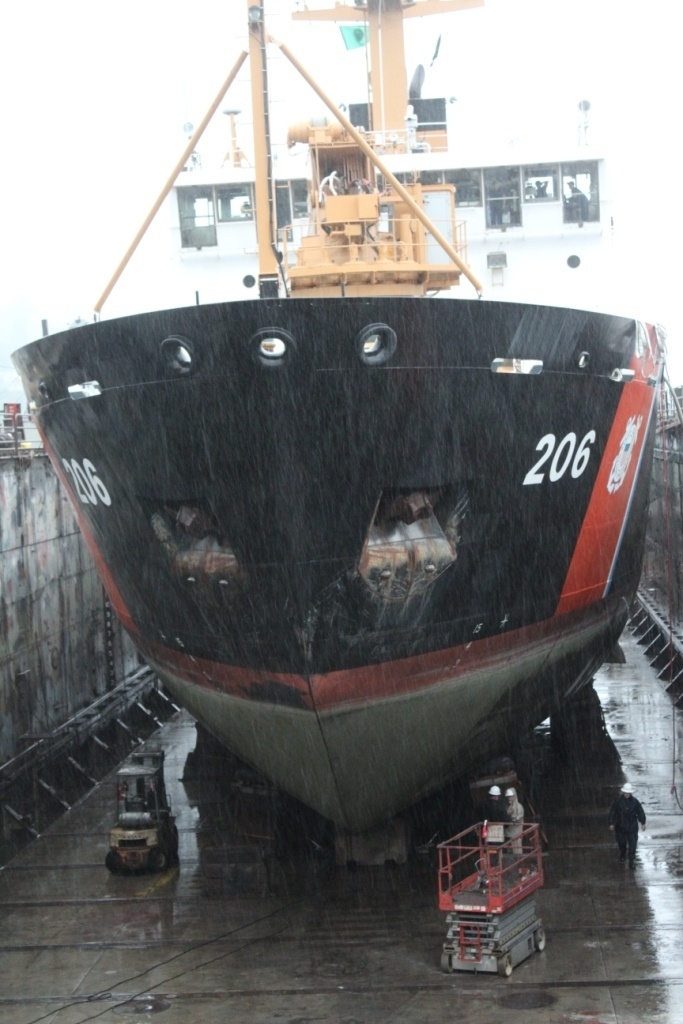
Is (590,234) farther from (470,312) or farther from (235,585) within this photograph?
(235,585)

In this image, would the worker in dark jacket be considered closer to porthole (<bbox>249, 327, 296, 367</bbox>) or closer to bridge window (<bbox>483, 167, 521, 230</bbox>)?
porthole (<bbox>249, 327, 296, 367</bbox>)

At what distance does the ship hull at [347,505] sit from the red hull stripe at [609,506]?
0.34 ft

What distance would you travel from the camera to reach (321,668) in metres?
8.09

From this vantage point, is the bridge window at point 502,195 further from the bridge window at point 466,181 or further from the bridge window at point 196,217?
the bridge window at point 196,217

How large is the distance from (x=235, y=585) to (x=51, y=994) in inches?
111

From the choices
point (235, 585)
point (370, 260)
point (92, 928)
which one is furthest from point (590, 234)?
point (92, 928)

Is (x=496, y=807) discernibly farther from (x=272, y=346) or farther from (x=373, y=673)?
(x=272, y=346)

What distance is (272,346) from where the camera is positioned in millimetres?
7668

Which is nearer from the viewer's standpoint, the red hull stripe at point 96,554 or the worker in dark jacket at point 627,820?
the worker in dark jacket at point 627,820

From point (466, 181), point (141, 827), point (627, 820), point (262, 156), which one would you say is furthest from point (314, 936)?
point (466, 181)

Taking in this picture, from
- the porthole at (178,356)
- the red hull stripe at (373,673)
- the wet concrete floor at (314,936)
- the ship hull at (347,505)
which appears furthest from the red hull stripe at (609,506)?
the porthole at (178,356)

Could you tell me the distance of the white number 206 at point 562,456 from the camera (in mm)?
8711

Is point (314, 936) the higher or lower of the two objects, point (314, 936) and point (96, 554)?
the lower

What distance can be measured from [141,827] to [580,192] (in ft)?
31.4
